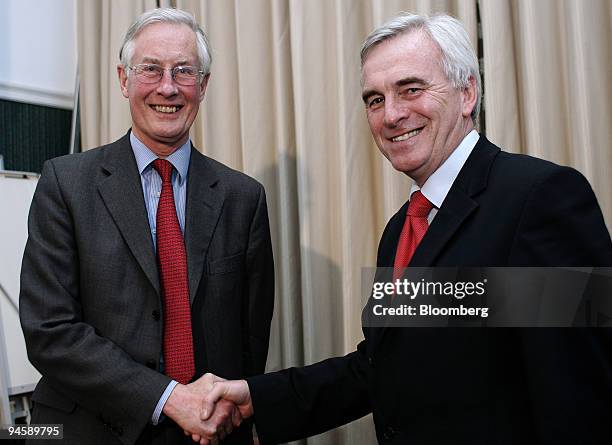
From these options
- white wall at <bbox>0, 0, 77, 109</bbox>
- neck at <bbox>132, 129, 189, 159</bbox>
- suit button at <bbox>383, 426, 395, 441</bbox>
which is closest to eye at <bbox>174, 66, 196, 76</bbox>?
neck at <bbox>132, 129, 189, 159</bbox>

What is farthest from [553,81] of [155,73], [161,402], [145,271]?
[161,402]

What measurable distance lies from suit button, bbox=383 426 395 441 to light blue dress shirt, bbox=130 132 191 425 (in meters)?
0.60

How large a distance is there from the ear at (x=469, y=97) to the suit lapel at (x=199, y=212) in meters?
0.57

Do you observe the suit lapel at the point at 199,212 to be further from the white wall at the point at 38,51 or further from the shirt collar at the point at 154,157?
the white wall at the point at 38,51

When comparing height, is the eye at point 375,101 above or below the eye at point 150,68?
below

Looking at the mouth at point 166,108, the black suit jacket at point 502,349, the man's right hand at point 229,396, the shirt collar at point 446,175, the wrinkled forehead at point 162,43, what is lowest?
the man's right hand at point 229,396

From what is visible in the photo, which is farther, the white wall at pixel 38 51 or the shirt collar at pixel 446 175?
the white wall at pixel 38 51

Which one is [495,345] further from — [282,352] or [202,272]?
[282,352]

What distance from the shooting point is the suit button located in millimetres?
1202

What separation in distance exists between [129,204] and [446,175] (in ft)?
2.15

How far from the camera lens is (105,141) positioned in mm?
2504

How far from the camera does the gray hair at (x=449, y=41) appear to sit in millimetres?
1263

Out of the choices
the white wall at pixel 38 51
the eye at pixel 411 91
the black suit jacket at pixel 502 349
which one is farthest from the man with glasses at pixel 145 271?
the white wall at pixel 38 51

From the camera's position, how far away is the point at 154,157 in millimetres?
1498
